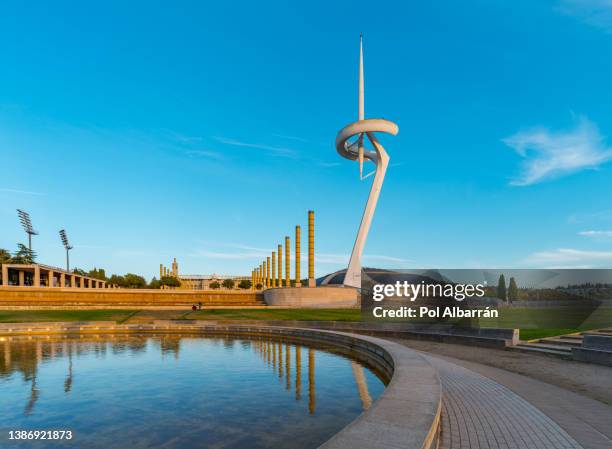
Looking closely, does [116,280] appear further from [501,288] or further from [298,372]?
[298,372]

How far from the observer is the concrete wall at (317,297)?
5759cm

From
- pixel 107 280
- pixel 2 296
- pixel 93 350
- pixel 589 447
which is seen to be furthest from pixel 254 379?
pixel 107 280

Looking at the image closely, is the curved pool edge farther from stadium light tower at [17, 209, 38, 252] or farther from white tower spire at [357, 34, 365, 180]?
stadium light tower at [17, 209, 38, 252]

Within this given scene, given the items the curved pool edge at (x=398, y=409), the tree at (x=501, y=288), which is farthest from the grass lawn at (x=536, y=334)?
the tree at (x=501, y=288)

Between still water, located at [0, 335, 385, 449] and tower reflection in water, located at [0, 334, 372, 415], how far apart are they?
0.18 ft

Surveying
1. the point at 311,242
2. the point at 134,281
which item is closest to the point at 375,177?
the point at 311,242

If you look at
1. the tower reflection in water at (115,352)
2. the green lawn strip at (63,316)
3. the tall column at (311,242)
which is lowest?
the green lawn strip at (63,316)

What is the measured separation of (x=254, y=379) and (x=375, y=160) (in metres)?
62.2

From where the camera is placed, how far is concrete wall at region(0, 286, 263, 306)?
52.2 meters

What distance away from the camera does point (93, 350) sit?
18.8 metres

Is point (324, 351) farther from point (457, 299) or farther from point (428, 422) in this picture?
point (428, 422)

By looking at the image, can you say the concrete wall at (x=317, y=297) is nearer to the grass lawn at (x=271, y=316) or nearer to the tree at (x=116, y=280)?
the grass lawn at (x=271, y=316)

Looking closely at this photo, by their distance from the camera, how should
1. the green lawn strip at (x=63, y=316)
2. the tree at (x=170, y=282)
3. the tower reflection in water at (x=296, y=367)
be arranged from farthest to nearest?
the tree at (x=170, y=282), the green lawn strip at (x=63, y=316), the tower reflection in water at (x=296, y=367)

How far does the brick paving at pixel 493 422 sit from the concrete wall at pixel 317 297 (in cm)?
4735
